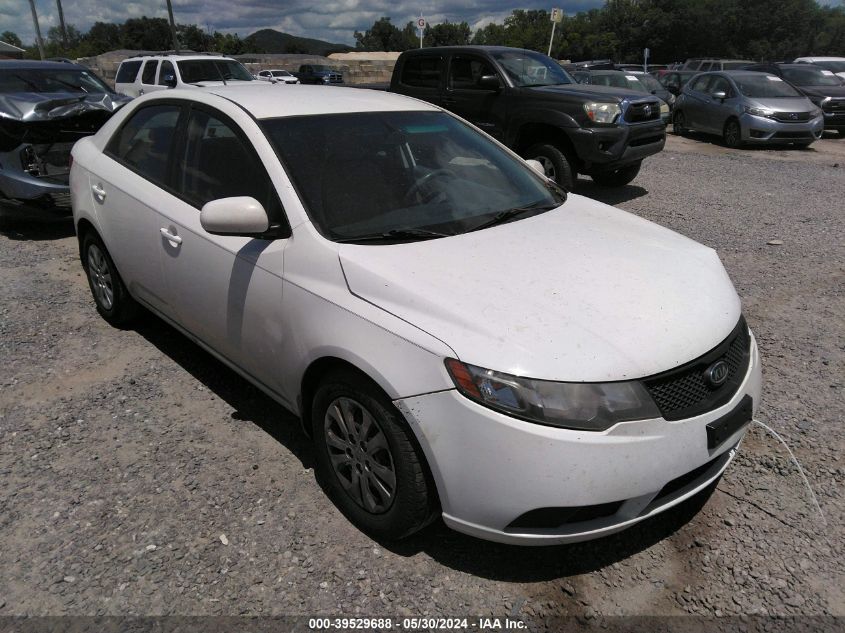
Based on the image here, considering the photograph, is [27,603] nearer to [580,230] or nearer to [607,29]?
[580,230]

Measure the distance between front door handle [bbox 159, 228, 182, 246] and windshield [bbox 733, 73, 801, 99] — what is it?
1333 cm

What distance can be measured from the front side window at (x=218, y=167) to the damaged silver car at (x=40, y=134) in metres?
3.83

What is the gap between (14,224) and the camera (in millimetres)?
7355

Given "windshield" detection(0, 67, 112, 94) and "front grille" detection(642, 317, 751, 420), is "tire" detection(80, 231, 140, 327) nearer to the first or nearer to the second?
"front grille" detection(642, 317, 751, 420)

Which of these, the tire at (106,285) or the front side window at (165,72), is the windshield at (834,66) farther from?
the tire at (106,285)

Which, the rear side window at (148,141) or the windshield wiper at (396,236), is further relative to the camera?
the rear side window at (148,141)

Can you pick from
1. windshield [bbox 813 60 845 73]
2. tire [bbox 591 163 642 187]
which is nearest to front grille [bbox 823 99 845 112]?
windshield [bbox 813 60 845 73]

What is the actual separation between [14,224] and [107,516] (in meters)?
6.04

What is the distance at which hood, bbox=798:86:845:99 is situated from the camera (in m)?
15.0

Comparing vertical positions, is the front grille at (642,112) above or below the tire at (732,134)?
above

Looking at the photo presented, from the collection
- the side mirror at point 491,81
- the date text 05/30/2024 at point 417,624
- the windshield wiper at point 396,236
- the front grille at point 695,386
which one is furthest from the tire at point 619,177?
the date text 05/30/2024 at point 417,624

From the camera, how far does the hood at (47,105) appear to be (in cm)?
640

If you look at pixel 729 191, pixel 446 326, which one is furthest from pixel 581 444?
pixel 729 191

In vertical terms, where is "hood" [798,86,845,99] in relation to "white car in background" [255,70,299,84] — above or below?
above
